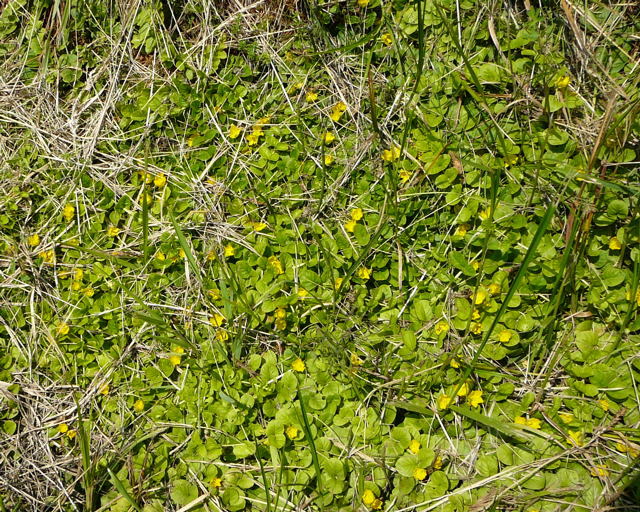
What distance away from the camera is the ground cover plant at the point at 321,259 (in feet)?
7.71

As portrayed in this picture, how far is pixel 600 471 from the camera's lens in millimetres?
2205

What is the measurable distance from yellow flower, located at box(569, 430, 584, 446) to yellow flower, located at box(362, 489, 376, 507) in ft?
2.53

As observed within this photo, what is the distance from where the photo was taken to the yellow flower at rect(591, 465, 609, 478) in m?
2.20

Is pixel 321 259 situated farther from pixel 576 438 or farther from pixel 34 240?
pixel 34 240

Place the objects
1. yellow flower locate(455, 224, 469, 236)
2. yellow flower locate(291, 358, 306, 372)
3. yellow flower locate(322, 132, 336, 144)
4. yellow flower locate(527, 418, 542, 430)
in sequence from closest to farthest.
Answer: yellow flower locate(527, 418, 542, 430) < yellow flower locate(291, 358, 306, 372) < yellow flower locate(455, 224, 469, 236) < yellow flower locate(322, 132, 336, 144)

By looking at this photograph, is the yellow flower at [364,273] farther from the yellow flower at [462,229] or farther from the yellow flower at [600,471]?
the yellow flower at [600,471]

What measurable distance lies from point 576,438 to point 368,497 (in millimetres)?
812

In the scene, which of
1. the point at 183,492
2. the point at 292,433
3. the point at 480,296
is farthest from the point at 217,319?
the point at 480,296

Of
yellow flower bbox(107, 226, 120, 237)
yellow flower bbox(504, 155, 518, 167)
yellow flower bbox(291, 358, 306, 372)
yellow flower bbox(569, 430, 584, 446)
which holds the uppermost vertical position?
yellow flower bbox(504, 155, 518, 167)

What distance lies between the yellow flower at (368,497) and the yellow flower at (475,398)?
519 millimetres

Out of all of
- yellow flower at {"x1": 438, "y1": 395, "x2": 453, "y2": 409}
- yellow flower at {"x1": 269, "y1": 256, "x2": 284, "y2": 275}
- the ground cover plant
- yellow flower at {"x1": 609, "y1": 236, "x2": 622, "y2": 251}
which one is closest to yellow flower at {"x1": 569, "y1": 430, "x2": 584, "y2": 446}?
the ground cover plant

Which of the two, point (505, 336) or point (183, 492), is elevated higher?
point (505, 336)

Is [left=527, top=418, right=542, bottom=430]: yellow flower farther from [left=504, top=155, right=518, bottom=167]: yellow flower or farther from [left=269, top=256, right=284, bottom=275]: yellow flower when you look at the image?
[left=269, top=256, right=284, bottom=275]: yellow flower

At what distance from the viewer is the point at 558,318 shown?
249 cm
